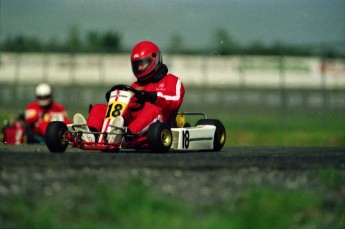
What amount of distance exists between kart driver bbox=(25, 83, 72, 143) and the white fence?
9.04 meters

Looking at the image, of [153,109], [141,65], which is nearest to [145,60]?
[141,65]

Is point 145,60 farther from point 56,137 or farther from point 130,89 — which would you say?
point 56,137

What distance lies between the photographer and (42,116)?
56.4 ft

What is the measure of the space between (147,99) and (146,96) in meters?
0.06

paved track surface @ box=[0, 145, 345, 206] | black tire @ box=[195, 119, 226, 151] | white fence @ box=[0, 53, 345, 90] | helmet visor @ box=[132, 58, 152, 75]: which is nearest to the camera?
paved track surface @ box=[0, 145, 345, 206]

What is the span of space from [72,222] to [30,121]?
1109cm

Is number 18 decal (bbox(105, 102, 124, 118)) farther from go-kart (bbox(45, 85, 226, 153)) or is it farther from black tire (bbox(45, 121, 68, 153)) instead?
black tire (bbox(45, 121, 68, 153))

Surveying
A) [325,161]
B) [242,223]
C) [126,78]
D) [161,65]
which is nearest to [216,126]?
[161,65]

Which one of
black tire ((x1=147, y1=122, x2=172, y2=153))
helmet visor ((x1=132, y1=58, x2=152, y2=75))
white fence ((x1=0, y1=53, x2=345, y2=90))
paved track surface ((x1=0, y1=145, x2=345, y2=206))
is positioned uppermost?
white fence ((x1=0, y1=53, x2=345, y2=90))

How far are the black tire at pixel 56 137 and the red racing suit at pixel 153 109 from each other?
0.34m

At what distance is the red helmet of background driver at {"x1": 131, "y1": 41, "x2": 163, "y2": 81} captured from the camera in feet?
37.9

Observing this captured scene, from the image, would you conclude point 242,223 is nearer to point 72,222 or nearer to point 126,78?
point 72,222

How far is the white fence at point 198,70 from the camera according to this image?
2808cm

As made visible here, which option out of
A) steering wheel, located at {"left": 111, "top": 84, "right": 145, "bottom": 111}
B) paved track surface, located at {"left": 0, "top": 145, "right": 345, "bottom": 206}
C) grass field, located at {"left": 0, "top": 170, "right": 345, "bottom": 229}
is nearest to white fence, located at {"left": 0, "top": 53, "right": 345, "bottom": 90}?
steering wheel, located at {"left": 111, "top": 84, "right": 145, "bottom": 111}
